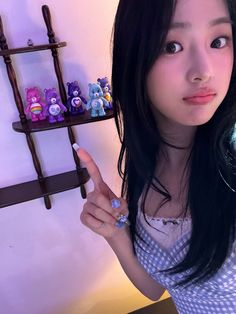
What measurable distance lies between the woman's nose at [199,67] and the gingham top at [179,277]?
31 cm

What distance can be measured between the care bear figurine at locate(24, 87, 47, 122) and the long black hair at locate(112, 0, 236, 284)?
0.23 m

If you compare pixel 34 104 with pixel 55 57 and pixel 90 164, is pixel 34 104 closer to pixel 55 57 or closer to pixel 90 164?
pixel 55 57

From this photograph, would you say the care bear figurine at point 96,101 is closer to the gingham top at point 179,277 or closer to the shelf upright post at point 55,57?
the shelf upright post at point 55,57

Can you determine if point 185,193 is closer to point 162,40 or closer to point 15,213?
point 162,40

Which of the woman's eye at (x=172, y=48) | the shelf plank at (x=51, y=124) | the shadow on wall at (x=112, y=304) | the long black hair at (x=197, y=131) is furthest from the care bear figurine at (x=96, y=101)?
the shadow on wall at (x=112, y=304)

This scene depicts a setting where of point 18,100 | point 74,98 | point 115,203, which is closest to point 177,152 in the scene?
point 115,203

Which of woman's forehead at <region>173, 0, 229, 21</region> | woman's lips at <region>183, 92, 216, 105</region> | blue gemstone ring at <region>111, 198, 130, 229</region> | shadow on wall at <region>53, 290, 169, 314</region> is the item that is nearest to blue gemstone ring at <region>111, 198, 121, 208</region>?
blue gemstone ring at <region>111, 198, 130, 229</region>

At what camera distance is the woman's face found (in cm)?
52

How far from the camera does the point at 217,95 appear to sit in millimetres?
563

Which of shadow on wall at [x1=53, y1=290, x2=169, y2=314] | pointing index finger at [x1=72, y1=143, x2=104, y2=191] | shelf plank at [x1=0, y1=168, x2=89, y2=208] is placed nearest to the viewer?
pointing index finger at [x1=72, y1=143, x2=104, y2=191]

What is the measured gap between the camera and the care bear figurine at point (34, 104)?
84cm

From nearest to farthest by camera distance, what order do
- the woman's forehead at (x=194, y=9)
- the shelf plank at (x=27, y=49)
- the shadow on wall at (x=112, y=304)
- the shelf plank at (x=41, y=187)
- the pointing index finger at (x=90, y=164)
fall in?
1. the woman's forehead at (x=194, y=9)
2. the pointing index finger at (x=90, y=164)
3. the shelf plank at (x=27, y=49)
4. the shelf plank at (x=41, y=187)
5. the shadow on wall at (x=112, y=304)

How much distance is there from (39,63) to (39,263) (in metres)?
0.64

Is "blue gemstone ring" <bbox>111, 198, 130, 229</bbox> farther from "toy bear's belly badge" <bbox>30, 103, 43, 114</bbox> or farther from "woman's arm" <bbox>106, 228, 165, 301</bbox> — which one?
"toy bear's belly badge" <bbox>30, 103, 43, 114</bbox>
